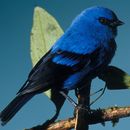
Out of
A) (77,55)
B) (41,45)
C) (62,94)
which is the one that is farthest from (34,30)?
(77,55)

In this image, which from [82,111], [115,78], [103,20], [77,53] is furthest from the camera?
[103,20]

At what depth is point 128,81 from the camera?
76cm

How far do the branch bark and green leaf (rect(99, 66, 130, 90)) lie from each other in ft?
0.21

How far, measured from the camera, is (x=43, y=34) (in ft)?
2.90

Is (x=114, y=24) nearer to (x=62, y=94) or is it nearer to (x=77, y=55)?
(x=77, y=55)

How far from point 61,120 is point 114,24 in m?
1.05

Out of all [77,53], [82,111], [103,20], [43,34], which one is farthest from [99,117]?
[103,20]

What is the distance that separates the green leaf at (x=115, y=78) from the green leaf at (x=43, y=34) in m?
0.16

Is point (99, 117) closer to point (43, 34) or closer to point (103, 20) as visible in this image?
point (43, 34)

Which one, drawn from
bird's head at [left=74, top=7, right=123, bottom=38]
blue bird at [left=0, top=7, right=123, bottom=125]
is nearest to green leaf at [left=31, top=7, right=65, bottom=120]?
blue bird at [left=0, top=7, right=123, bottom=125]

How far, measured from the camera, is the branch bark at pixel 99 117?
0.68 meters

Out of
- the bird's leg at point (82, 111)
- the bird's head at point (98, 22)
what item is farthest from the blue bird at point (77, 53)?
the bird's leg at point (82, 111)

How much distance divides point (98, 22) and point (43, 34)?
1013mm

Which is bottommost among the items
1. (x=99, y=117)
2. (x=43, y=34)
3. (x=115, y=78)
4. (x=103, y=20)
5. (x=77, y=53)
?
(x=99, y=117)
